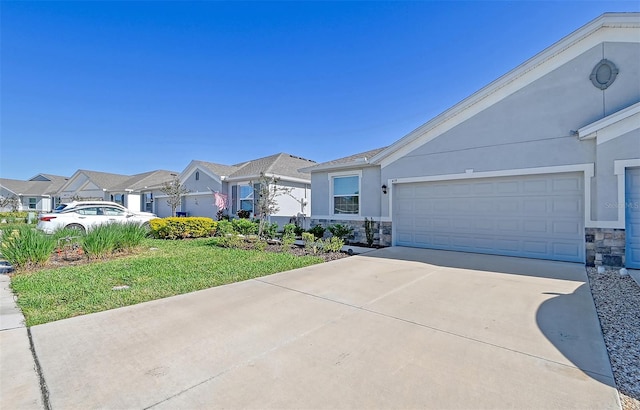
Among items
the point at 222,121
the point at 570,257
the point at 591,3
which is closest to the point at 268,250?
the point at 570,257

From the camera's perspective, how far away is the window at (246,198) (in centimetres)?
1719

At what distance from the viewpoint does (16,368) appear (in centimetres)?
268

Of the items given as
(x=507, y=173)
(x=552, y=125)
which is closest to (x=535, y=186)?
(x=507, y=173)

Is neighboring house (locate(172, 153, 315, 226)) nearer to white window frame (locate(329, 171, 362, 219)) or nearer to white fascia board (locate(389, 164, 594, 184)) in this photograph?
white window frame (locate(329, 171, 362, 219))

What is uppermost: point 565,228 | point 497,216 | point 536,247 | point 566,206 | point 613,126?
point 613,126

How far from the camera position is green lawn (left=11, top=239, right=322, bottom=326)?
4.42 metres

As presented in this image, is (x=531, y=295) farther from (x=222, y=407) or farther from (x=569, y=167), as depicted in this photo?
(x=222, y=407)

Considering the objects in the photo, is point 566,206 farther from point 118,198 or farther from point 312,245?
point 118,198

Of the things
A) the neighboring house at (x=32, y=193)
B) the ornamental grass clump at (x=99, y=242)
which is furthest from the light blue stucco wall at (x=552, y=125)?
the neighboring house at (x=32, y=193)

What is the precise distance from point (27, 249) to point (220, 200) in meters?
10.9

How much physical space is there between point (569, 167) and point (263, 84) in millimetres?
13700

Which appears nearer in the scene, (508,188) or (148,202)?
(508,188)

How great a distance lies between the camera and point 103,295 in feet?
15.9

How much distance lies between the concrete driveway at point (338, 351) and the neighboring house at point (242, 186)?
34.7ft
